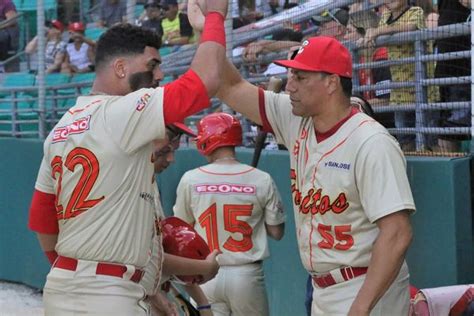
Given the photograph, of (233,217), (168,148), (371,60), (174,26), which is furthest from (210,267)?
(174,26)

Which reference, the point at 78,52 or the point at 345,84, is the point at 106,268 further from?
the point at 78,52

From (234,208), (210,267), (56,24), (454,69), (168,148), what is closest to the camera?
(210,267)

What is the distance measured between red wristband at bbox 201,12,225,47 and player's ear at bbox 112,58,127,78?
0.41 metres

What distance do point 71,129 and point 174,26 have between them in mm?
7460

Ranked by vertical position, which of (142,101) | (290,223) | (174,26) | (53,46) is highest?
(174,26)

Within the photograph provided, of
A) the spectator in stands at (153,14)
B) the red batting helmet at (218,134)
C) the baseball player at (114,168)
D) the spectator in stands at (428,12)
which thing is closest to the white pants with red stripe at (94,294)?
the baseball player at (114,168)

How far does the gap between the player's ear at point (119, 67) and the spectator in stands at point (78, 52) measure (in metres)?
8.85

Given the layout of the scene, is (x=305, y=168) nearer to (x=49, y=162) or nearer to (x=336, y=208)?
(x=336, y=208)

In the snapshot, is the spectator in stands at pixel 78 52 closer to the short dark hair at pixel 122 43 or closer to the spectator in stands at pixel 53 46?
the spectator in stands at pixel 53 46

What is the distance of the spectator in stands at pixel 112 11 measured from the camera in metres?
11.6

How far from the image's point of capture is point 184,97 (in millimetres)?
4031

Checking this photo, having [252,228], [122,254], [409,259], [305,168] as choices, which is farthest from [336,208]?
[252,228]

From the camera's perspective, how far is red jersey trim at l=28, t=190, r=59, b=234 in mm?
4488

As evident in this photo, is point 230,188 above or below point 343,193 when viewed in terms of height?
below
